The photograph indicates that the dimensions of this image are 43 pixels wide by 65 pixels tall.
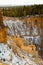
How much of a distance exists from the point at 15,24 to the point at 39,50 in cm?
36

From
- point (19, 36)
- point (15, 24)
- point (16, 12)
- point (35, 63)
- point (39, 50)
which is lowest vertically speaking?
point (35, 63)

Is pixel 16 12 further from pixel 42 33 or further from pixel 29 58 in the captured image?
pixel 29 58

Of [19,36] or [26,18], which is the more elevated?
[26,18]

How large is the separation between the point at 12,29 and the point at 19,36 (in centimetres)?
10

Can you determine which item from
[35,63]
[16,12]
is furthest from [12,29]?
[35,63]

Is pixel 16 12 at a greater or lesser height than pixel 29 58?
greater

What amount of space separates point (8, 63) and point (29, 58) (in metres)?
0.21

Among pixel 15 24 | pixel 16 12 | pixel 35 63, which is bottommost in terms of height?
pixel 35 63

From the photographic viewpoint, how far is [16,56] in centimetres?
150

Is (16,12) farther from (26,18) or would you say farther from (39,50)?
(39,50)

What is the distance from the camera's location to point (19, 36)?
4.95 feet
